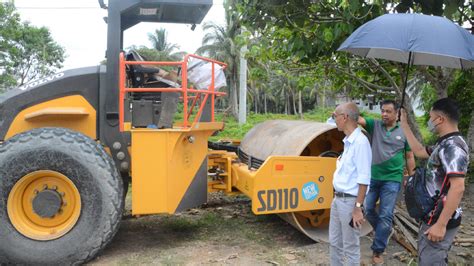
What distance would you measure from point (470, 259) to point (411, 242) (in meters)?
0.56

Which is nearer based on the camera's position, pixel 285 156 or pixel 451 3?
pixel 451 3

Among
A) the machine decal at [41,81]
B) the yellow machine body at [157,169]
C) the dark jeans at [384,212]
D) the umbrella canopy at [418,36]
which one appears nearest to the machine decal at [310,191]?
the dark jeans at [384,212]

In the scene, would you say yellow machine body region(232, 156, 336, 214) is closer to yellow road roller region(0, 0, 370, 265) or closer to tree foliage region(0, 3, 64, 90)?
yellow road roller region(0, 0, 370, 265)

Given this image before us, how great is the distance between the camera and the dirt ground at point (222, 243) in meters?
4.44

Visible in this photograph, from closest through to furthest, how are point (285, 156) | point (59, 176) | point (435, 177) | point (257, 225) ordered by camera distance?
point (435, 177) < point (59, 176) < point (285, 156) < point (257, 225)

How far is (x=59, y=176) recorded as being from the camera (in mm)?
4254

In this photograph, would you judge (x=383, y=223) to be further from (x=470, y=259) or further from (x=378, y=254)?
(x=470, y=259)

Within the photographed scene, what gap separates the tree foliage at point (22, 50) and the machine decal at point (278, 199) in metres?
19.3

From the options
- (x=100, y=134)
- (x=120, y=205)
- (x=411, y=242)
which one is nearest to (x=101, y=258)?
(x=120, y=205)

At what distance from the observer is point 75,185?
4.20 metres

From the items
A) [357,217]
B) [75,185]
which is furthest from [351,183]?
[75,185]

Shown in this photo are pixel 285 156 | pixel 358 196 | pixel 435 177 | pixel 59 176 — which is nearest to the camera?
pixel 435 177

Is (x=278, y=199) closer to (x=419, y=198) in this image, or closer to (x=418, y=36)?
(x=419, y=198)

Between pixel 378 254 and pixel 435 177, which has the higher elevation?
pixel 435 177
